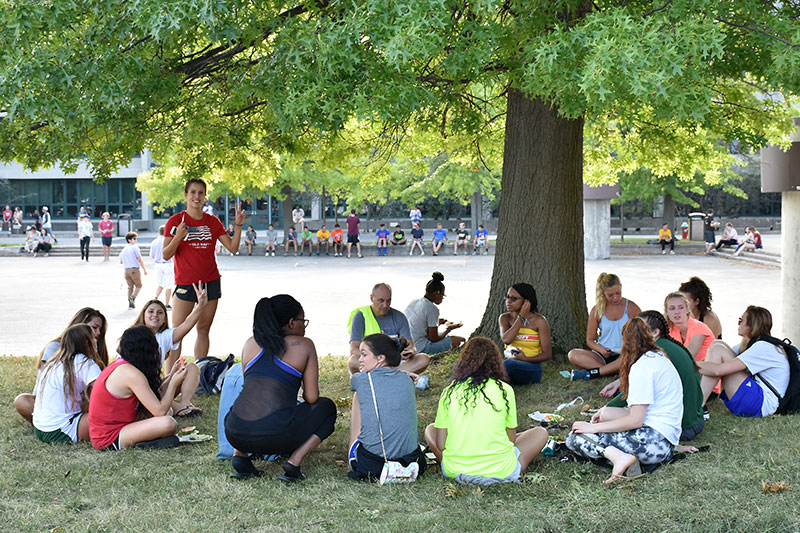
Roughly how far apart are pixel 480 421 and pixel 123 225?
45277mm

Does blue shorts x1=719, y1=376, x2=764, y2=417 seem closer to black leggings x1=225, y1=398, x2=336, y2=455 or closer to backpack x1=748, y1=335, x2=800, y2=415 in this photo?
backpack x1=748, y1=335, x2=800, y2=415

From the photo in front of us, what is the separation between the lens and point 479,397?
17.8 ft

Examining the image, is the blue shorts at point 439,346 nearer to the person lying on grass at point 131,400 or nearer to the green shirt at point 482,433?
the person lying on grass at point 131,400

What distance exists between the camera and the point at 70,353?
6.60 m

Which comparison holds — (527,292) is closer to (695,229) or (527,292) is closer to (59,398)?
(59,398)

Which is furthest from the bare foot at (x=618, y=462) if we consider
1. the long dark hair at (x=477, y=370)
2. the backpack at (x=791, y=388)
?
the backpack at (x=791, y=388)

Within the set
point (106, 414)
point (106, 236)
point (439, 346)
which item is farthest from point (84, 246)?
point (106, 414)

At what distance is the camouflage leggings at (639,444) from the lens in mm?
5664

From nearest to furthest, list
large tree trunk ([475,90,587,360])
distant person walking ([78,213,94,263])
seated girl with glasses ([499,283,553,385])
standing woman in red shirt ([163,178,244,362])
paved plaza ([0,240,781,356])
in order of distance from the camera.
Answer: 1. standing woman in red shirt ([163,178,244,362])
2. seated girl with glasses ([499,283,553,385])
3. large tree trunk ([475,90,587,360])
4. paved plaza ([0,240,781,356])
5. distant person walking ([78,213,94,263])

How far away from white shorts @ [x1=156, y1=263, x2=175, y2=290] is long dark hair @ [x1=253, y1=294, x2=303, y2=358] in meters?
11.2

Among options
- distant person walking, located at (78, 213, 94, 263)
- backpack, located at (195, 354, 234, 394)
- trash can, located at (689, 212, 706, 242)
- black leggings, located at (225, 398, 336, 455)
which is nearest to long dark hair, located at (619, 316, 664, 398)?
black leggings, located at (225, 398, 336, 455)

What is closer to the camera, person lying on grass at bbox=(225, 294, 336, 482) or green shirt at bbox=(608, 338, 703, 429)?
person lying on grass at bbox=(225, 294, 336, 482)

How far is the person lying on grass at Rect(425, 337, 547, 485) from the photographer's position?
542 centimetres

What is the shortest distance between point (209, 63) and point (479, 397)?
426 cm
